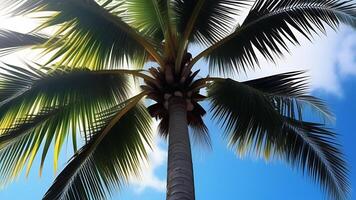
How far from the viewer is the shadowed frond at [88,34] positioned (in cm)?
787

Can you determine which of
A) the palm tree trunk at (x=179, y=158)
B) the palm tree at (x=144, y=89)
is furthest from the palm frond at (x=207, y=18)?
the palm tree trunk at (x=179, y=158)

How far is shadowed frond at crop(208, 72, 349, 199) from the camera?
348 inches

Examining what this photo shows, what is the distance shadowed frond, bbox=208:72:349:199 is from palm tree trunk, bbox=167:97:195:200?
113 cm

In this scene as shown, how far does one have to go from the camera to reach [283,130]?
897 cm

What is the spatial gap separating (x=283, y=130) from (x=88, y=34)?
A: 149 inches

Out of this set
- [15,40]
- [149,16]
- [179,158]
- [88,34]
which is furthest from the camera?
[149,16]

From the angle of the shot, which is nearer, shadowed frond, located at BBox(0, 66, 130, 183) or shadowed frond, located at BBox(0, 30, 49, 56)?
shadowed frond, located at BBox(0, 66, 130, 183)

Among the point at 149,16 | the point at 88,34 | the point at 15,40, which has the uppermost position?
the point at 149,16

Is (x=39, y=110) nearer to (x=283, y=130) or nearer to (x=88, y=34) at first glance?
(x=88, y=34)

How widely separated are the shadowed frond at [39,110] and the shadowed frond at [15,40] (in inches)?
26.1

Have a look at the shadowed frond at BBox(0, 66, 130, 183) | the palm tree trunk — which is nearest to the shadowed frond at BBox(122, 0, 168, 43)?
the shadowed frond at BBox(0, 66, 130, 183)

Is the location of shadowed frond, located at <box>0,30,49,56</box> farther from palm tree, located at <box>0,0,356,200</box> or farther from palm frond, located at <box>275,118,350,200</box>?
palm frond, located at <box>275,118,350,200</box>

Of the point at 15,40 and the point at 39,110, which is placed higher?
the point at 15,40

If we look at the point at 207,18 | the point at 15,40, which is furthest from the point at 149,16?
the point at 15,40
